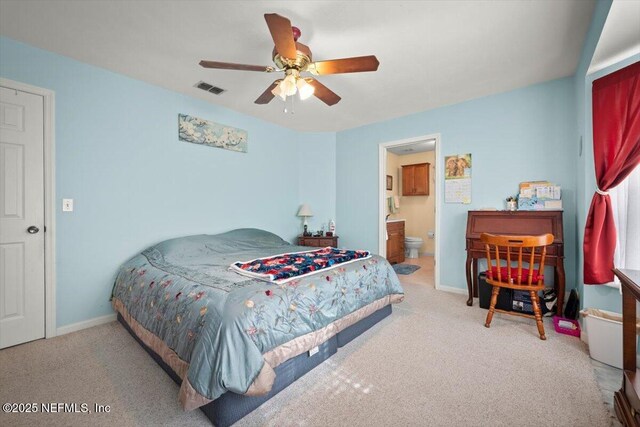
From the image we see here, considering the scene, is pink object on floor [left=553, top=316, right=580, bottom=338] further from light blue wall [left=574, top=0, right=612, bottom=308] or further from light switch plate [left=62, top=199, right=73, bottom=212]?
light switch plate [left=62, top=199, right=73, bottom=212]

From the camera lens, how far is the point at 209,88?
9.83ft

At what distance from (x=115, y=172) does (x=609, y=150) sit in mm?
4178

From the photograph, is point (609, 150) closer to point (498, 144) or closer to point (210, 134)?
point (498, 144)

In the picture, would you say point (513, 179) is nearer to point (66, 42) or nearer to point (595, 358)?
point (595, 358)

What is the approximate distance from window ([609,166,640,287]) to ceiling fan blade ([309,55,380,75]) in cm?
204

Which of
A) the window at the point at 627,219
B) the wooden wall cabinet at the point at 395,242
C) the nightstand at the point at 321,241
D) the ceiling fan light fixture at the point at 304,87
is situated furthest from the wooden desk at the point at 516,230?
the ceiling fan light fixture at the point at 304,87

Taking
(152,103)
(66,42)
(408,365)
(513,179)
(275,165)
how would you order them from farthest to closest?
1. (275,165)
2. (513,179)
3. (152,103)
4. (66,42)
5. (408,365)

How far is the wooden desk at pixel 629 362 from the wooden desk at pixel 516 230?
1.25 meters

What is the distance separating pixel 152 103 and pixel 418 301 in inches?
147

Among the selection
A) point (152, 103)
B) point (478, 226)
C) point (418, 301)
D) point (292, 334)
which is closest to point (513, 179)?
point (478, 226)

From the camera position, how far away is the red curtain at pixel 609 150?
5.92 feet

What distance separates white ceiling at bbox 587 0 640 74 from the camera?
1.51 metres

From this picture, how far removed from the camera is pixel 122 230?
2.70m

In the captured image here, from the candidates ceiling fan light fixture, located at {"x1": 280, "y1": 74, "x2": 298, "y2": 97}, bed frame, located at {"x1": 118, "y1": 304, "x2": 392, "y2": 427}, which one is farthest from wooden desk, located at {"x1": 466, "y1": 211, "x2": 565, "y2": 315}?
ceiling fan light fixture, located at {"x1": 280, "y1": 74, "x2": 298, "y2": 97}
